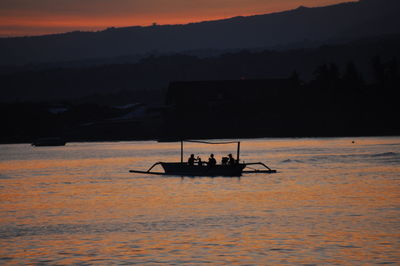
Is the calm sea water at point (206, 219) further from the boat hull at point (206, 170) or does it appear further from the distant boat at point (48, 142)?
the distant boat at point (48, 142)

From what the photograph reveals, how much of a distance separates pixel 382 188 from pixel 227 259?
84.9 feet

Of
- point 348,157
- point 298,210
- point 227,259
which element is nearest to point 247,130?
point 348,157

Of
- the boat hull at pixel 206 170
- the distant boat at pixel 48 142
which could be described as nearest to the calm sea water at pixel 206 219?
→ the boat hull at pixel 206 170

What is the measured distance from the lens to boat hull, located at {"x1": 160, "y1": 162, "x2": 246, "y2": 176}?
208ft

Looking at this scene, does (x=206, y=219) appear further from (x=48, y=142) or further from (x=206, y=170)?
(x=48, y=142)

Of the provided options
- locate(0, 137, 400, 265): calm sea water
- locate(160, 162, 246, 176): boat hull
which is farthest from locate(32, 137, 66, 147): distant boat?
locate(160, 162, 246, 176): boat hull

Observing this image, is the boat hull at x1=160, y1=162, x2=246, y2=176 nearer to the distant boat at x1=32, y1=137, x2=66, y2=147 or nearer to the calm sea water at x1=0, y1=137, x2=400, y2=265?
the calm sea water at x1=0, y1=137, x2=400, y2=265

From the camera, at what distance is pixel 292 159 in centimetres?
8825

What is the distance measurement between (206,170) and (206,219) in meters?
24.4

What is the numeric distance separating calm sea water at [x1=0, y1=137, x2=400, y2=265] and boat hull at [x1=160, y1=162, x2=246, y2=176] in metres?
0.68

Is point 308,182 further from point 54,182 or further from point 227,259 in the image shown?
point 227,259

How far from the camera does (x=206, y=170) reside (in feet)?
210

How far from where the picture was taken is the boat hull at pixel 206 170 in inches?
2496

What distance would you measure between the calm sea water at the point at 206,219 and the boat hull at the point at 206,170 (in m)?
0.68
